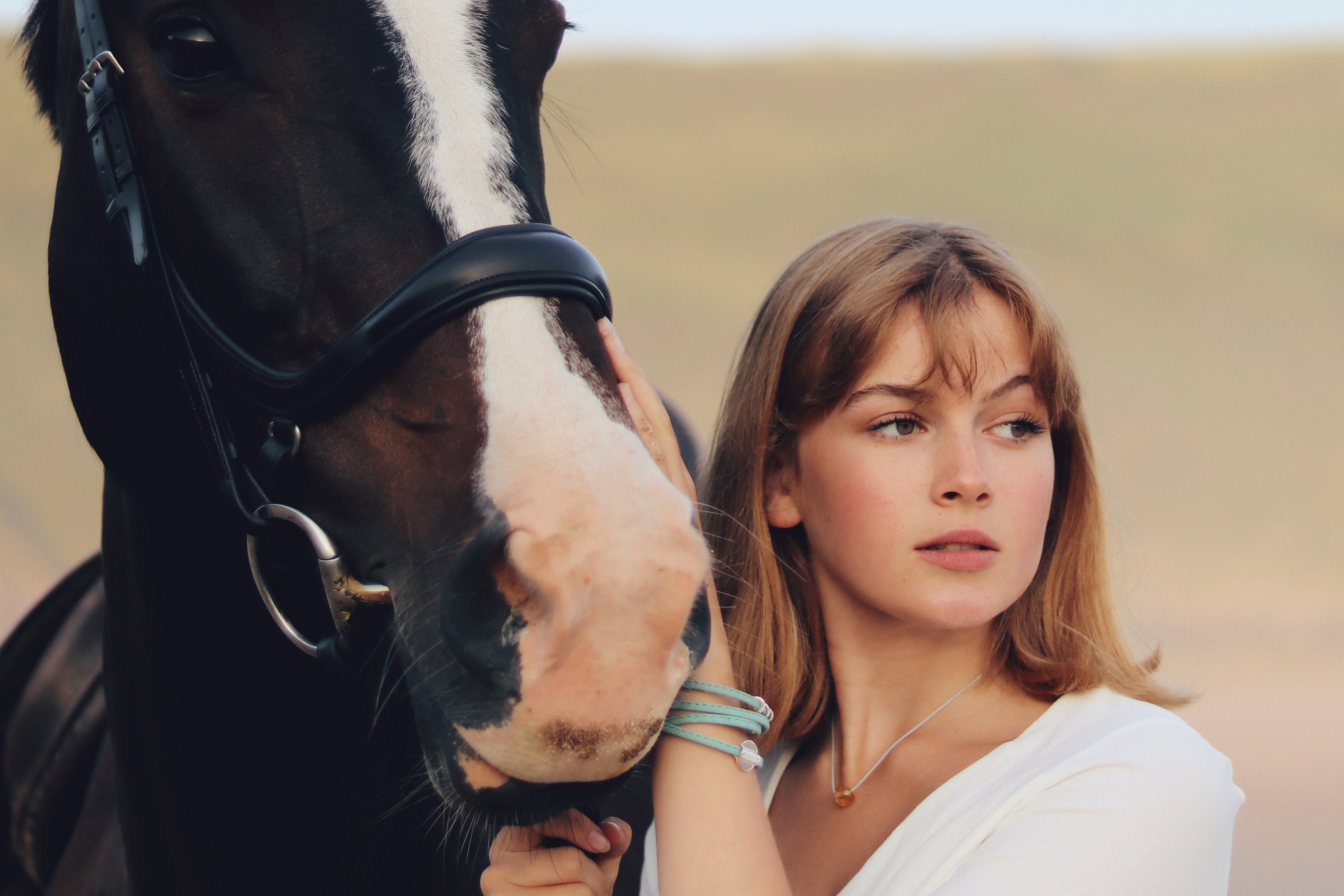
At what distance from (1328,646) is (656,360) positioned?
12.7 meters

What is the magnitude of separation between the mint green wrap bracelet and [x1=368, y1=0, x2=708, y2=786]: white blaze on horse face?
0.67 ft

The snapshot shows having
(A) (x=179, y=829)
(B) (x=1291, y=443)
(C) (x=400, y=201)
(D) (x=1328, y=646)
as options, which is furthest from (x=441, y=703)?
(B) (x=1291, y=443)

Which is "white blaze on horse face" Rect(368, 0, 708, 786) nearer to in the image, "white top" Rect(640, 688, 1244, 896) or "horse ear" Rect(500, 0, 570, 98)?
"white top" Rect(640, 688, 1244, 896)

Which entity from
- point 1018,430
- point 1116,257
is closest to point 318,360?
point 1018,430

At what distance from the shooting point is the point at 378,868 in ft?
5.56

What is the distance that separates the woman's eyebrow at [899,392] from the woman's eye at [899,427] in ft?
0.12

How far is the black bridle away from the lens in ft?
3.97

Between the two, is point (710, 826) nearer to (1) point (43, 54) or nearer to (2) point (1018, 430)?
(2) point (1018, 430)

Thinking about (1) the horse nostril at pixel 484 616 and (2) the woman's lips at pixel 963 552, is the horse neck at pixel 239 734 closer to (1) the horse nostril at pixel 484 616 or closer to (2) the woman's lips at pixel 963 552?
(1) the horse nostril at pixel 484 616

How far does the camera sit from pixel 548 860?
4.17 ft

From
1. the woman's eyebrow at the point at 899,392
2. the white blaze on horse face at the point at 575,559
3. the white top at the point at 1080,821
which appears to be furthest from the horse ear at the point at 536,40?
the white top at the point at 1080,821

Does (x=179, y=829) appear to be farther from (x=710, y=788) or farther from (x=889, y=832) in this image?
(x=889, y=832)

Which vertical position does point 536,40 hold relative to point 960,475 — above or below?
above

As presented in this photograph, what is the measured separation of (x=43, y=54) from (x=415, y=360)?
3.47 feet
